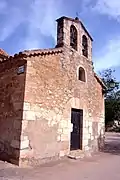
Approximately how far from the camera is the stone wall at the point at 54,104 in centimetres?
789

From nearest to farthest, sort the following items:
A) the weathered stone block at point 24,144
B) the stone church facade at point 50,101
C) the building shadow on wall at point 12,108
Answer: the weathered stone block at point 24,144
the building shadow on wall at point 12,108
the stone church facade at point 50,101

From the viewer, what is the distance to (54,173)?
6.81m

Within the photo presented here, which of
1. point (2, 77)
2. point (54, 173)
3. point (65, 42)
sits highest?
point (65, 42)

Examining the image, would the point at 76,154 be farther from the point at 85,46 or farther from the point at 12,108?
the point at 85,46

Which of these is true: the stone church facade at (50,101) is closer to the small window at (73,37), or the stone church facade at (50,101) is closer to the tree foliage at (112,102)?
the small window at (73,37)

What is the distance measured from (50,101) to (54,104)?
0.95 ft

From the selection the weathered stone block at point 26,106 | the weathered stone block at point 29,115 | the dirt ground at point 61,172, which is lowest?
the dirt ground at point 61,172

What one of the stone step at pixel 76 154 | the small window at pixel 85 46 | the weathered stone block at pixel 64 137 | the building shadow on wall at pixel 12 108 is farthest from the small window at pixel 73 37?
the stone step at pixel 76 154

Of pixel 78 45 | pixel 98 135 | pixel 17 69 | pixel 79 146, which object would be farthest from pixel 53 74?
pixel 98 135

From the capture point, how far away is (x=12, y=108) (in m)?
8.05

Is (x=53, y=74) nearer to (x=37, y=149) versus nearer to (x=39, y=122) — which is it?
(x=39, y=122)

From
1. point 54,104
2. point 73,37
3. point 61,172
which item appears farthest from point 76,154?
point 73,37

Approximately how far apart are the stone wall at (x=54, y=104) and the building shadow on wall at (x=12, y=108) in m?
0.19

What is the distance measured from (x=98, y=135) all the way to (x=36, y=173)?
642 centimetres
